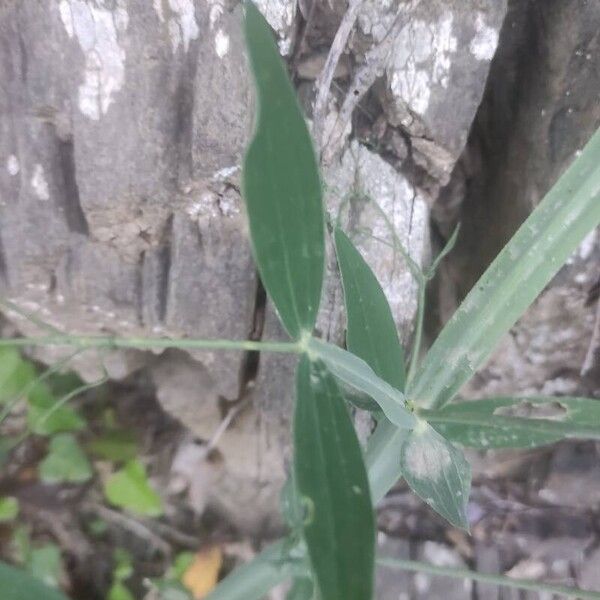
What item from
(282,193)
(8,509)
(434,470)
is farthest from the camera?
(8,509)

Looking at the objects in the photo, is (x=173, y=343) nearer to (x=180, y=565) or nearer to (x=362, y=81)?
(x=362, y=81)

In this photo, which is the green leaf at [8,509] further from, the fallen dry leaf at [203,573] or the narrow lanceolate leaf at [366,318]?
the narrow lanceolate leaf at [366,318]

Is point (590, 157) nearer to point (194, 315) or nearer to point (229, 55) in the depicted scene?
point (229, 55)

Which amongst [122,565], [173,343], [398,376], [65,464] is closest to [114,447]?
[65,464]

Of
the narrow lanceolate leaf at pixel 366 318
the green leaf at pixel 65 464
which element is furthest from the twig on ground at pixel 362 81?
the green leaf at pixel 65 464

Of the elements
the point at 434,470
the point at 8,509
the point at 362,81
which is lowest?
the point at 8,509

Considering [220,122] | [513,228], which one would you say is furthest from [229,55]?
[513,228]
